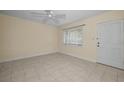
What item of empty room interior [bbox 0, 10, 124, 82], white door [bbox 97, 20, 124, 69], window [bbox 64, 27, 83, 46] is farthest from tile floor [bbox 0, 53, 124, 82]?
window [bbox 64, 27, 83, 46]

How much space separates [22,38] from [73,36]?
308cm

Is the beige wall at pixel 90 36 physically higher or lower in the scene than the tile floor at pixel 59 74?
higher

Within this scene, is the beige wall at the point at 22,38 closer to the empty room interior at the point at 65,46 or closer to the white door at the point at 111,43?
the empty room interior at the point at 65,46

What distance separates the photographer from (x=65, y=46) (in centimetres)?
607

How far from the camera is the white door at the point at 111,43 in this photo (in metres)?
3.04

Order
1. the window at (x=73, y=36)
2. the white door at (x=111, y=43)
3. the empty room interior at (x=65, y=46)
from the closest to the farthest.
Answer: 1. the empty room interior at (x=65, y=46)
2. the white door at (x=111, y=43)
3. the window at (x=73, y=36)

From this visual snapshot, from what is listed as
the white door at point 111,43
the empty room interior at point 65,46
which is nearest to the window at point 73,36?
the empty room interior at point 65,46

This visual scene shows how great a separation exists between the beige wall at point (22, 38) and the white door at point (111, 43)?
3.55 metres

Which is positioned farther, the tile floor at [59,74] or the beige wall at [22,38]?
A: the beige wall at [22,38]

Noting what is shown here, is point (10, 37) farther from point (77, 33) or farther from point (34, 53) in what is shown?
point (77, 33)

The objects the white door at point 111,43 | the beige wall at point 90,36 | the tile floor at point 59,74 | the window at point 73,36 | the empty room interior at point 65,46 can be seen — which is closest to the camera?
the tile floor at point 59,74

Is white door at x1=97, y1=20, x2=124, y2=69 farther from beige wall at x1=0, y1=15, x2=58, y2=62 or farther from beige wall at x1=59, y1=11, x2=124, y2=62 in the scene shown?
beige wall at x1=0, y1=15, x2=58, y2=62
